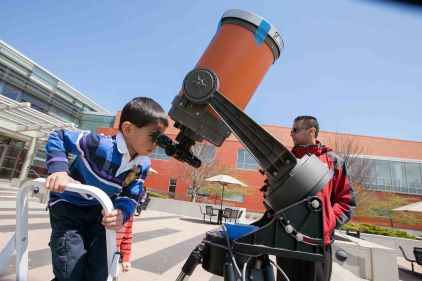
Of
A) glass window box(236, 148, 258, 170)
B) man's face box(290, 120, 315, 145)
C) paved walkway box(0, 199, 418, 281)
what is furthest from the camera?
glass window box(236, 148, 258, 170)

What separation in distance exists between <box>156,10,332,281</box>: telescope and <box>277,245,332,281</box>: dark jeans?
748 mm

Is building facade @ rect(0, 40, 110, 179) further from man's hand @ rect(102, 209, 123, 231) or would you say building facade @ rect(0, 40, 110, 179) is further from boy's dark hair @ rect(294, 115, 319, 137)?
man's hand @ rect(102, 209, 123, 231)

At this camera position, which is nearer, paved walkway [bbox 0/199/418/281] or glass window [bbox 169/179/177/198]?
paved walkway [bbox 0/199/418/281]

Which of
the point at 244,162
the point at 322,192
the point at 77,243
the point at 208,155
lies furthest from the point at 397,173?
the point at 77,243

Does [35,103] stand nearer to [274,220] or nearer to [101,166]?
[101,166]

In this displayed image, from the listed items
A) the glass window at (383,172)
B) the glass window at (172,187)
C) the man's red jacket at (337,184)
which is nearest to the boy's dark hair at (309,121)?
the man's red jacket at (337,184)

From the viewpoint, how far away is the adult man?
1976 millimetres

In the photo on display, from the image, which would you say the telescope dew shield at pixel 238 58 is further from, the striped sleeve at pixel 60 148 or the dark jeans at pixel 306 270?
the dark jeans at pixel 306 270

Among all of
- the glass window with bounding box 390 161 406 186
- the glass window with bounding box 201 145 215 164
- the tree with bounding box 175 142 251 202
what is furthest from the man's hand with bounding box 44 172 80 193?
the glass window with bounding box 390 161 406 186

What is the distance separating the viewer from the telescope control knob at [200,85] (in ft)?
4.88

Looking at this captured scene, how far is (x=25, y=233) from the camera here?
4.14ft

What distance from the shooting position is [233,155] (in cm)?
3384

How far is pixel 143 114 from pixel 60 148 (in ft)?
1.94

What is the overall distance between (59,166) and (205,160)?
2560cm
